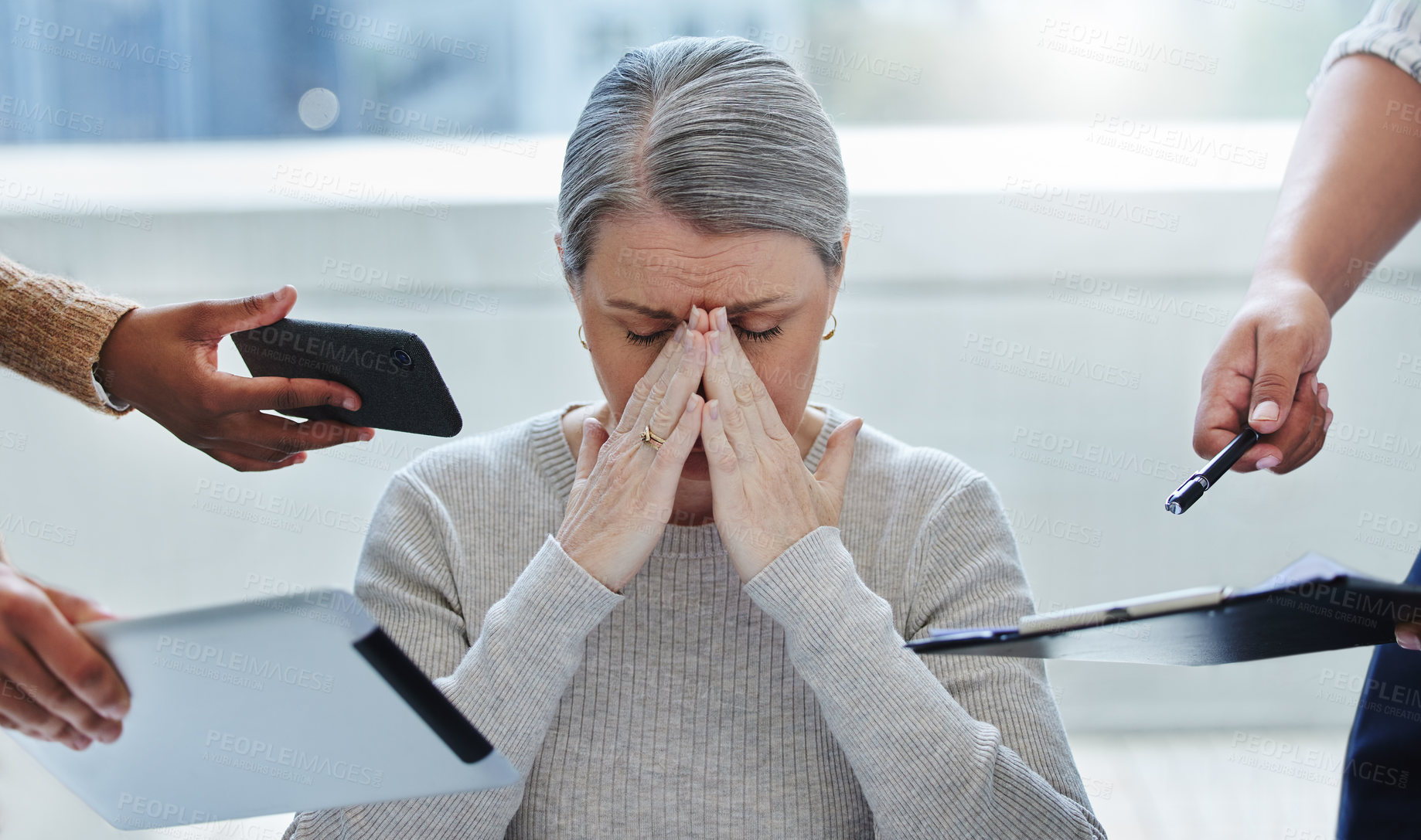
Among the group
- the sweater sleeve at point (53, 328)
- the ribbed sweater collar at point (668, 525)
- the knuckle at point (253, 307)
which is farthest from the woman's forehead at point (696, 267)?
the sweater sleeve at point (53, 328)

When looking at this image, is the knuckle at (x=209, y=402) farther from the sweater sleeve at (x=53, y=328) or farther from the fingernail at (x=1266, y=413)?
the fingernail at (x=1266, y=413)

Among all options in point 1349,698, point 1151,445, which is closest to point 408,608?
point 1151,445

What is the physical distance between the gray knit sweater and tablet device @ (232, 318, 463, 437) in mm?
158

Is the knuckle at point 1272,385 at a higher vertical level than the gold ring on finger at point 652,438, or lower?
higher

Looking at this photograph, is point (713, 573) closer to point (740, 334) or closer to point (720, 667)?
point (720, 667)

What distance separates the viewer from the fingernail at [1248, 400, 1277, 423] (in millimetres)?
1183

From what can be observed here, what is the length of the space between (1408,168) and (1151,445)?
123 cm

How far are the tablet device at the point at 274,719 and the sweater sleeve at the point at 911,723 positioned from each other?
443mm

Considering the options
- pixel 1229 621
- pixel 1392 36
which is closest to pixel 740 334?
pixel 1229 621

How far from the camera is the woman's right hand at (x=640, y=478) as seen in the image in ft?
4.03

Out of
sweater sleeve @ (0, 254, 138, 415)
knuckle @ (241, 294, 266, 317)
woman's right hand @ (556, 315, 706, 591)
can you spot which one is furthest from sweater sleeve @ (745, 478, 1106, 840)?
sweater sleeve @ (0, 254, 138, 415)

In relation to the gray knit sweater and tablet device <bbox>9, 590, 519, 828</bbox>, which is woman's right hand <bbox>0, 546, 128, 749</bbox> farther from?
the gray knit sweater

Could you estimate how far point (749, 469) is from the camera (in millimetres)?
1248

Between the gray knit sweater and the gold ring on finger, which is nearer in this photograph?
the gray knit sweater
